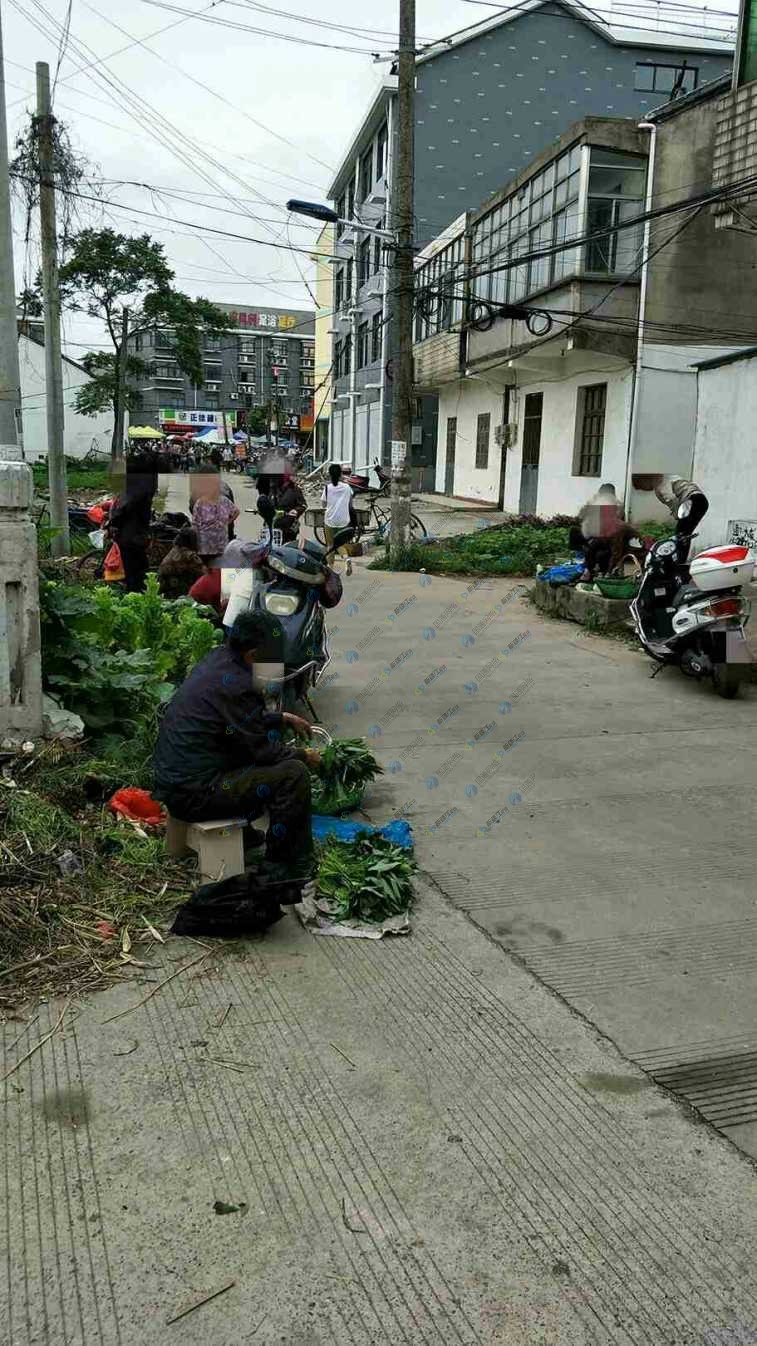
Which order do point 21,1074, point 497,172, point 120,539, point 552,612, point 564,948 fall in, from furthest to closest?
point 497,172 < point 552,612 < point 120,539 < point 564,948 < point 21,1074

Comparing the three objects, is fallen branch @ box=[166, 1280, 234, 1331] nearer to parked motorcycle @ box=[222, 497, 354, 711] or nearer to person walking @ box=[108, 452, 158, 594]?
parked motorcycle @ box=[222, 497, 354, 711]

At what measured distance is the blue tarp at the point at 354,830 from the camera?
15.8 feet

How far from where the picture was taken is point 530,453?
930 inches

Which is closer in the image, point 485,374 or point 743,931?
point 743,931

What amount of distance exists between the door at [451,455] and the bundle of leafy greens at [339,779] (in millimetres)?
25985

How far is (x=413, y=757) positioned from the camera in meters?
6.59

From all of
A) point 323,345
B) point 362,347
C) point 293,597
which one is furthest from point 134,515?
point 323,345

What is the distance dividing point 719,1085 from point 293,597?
4.36 meters

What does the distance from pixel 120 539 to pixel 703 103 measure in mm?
12714

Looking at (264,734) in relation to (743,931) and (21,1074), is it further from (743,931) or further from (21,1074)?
(743,931)

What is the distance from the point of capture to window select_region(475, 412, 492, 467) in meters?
27.2

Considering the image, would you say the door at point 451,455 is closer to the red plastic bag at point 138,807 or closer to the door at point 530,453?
the door at point 530,453

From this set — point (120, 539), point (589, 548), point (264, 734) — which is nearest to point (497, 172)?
point (589, 548)

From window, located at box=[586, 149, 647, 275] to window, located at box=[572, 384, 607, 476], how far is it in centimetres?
240
